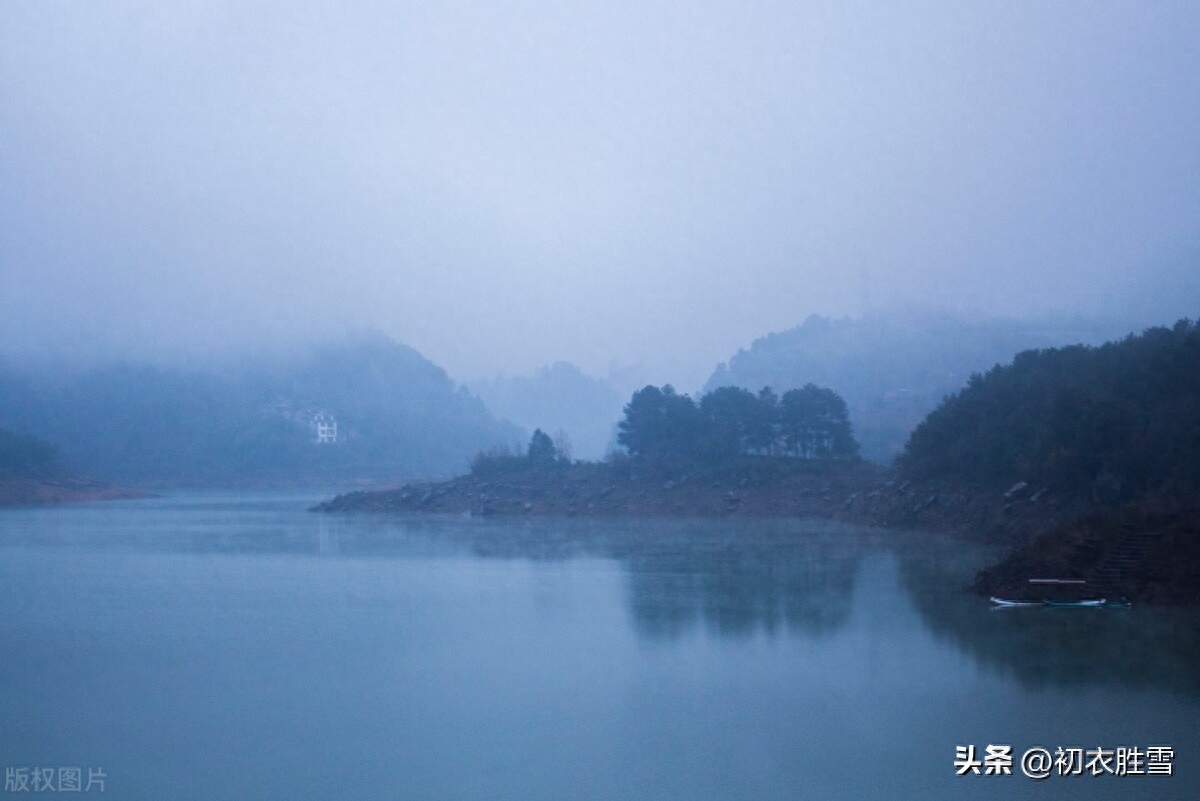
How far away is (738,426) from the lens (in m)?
42.6

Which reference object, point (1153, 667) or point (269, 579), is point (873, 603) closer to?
point (1153, 667)

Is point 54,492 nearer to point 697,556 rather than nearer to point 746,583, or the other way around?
point 697,556

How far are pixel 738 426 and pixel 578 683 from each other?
3279 cm

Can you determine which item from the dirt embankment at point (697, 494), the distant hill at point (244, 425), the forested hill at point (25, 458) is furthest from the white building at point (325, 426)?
the dirt embankment at point (697, 494)

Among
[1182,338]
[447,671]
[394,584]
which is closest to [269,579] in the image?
[394,584]

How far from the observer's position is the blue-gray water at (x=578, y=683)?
7547 mm

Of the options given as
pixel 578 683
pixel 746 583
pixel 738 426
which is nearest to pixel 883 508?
pixel 738 426

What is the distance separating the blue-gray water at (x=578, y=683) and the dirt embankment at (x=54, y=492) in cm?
3568

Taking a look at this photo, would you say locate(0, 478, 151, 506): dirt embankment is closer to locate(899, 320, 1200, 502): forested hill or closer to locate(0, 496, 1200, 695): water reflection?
locate(0, 496, 1200, 695): water reflection

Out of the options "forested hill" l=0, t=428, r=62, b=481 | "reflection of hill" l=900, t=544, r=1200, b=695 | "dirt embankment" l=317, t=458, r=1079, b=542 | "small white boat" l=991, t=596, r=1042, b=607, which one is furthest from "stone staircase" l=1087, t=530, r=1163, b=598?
"forested hill" l=0, t=428, r=62, b=481

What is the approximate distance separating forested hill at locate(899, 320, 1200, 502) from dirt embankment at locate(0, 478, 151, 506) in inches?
1708

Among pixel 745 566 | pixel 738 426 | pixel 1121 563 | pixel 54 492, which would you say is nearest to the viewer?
pixel 1121 563

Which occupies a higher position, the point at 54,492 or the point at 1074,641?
the point at 54,492

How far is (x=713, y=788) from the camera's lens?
714cm
